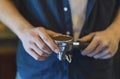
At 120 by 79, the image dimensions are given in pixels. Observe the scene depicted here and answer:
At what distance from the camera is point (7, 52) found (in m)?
1.53

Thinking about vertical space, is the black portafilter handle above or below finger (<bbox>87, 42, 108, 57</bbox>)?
above

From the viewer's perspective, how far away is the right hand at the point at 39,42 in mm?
727

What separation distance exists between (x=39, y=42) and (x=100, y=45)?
17cm

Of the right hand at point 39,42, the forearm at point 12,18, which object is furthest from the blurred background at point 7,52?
the right hand at point 39,42

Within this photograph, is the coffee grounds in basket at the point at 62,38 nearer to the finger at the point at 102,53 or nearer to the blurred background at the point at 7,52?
the finger at the point at 102,53

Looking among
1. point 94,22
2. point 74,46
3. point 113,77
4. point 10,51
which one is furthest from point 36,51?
point 10,51

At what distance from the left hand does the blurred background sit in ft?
2.53

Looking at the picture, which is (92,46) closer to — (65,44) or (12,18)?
(65,44)

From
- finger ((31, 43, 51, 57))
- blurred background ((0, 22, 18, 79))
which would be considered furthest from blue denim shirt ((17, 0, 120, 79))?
blurred background ((0, 22, 18, 79))

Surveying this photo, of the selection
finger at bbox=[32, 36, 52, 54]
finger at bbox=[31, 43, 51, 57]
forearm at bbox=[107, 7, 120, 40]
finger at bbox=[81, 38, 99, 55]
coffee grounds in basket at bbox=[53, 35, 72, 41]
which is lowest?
forearm at bbox=[107, 7, 120, 40]

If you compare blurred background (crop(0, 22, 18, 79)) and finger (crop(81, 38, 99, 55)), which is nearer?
finger (crop(81, 38, 99, 55))

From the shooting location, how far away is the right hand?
0.73 metres

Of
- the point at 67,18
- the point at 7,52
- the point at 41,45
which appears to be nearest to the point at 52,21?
the point at 67,18

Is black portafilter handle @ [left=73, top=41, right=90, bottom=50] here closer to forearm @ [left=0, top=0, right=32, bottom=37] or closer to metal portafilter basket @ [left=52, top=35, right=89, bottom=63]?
metal portafilter basket @ [left=52, top=35, right=89, bottom=63]
